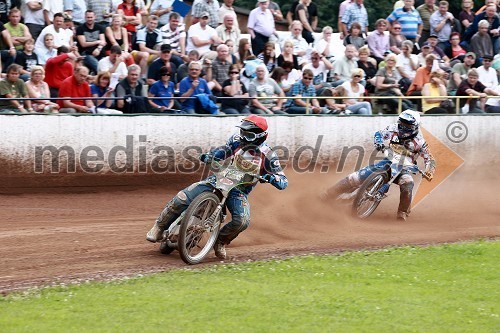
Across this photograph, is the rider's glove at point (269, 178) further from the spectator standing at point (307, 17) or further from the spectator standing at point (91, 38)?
the spectator standing at point (307, 17)

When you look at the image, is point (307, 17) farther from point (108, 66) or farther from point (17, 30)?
point (17, 30)

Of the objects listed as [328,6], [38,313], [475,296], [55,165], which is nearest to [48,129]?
[55,165]

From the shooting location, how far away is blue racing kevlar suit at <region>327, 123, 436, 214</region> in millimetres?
14281

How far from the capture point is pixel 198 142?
631 inches

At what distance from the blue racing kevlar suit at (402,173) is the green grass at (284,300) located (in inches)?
119

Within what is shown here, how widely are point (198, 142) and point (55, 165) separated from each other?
8.16 feet

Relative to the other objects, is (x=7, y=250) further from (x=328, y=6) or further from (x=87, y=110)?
(x=328, y=6)

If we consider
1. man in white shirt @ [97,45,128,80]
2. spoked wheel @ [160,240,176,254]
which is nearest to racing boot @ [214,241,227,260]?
spoked wheel @ [160,240,176,254]

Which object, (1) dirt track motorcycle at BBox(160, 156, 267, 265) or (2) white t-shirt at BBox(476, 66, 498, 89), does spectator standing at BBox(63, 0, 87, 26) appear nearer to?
(1) dirt track motorcycle at BBox(160, 156, 267, 265)

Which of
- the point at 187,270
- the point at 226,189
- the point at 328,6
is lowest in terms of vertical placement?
the point at 187,270

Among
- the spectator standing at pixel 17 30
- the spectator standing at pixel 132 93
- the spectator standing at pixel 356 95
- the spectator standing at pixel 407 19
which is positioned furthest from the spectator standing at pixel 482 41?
the spectator standing at pixel 17 30

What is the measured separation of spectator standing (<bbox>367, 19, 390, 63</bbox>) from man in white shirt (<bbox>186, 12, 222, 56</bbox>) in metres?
3.75

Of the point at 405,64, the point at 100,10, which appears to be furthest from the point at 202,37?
the point at 405,64

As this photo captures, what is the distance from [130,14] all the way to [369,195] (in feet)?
23.2
